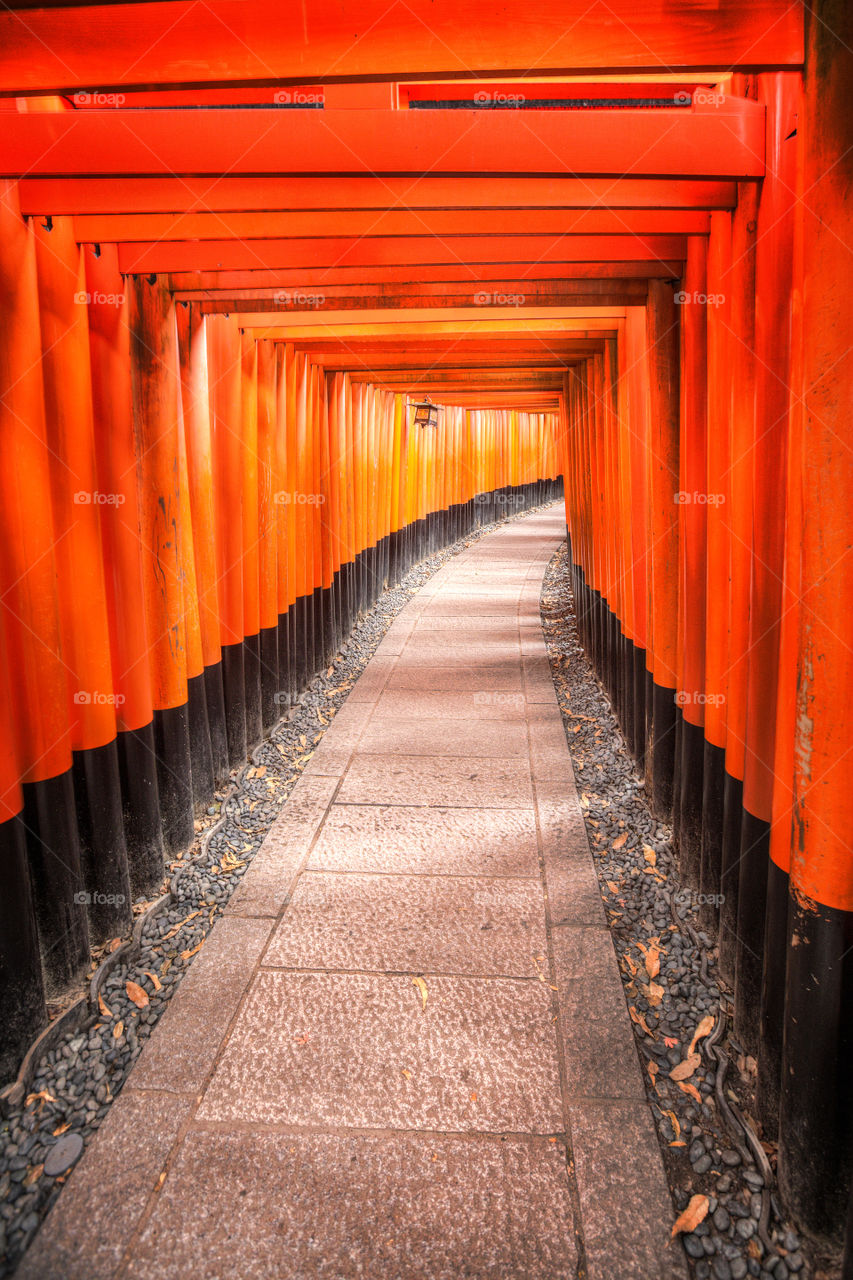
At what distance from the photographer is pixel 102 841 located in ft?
12.1

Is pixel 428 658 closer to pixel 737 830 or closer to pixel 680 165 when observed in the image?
pixel 737 830

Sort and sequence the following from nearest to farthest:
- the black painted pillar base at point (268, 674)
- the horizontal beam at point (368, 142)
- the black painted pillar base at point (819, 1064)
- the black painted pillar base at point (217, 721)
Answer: the black painted pillar base at point (819, 1064) < the horizontal beam at point (368, 142) < the black painted pillar base at point (217, 721) < the black painted pillar base at point (268, 674)

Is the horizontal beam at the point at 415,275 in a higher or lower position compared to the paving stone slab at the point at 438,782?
higher

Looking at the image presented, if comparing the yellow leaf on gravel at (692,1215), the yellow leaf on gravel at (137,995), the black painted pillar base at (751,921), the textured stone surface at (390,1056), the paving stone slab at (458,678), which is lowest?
the yellow leaf on gravel at (692,1215)

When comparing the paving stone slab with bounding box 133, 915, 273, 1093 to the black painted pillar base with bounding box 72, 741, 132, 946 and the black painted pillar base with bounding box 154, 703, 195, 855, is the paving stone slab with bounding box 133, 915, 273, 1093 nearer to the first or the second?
the black painted pillar base with bounding box 72, 741, 132, 946

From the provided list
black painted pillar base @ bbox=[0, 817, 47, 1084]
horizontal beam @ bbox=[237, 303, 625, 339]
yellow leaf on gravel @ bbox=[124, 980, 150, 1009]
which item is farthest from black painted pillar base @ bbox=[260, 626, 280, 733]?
black painted pillar base @ bbox=[0, 817, 47, 1084]

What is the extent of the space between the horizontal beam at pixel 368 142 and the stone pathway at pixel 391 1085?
3.04m

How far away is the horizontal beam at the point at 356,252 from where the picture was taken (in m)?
3.77

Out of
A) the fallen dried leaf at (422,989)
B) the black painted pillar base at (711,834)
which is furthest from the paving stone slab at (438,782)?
the fallen dried leaf at (422,989)

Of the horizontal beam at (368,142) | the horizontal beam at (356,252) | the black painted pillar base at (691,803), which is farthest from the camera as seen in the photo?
the black painted pillar base at (691,803)

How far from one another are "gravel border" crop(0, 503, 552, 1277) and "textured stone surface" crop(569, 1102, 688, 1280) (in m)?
1.57

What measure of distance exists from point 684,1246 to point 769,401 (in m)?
2.55

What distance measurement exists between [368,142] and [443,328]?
3336mm

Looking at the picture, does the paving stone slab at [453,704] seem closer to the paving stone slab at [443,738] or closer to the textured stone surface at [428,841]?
the paving stone slab at [443,738]
